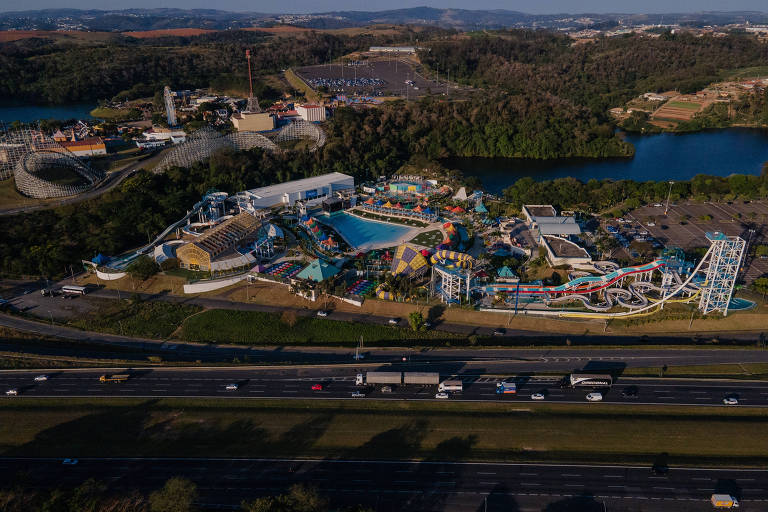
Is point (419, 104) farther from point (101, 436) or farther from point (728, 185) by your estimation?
point (101, 436)

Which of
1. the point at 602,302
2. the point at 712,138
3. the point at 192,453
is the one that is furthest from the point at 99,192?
the point at 712,138

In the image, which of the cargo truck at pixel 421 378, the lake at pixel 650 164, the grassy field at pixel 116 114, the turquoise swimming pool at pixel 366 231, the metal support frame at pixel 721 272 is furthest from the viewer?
the grassy field at pixel 116 114

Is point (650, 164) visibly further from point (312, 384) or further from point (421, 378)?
point (312, 384)

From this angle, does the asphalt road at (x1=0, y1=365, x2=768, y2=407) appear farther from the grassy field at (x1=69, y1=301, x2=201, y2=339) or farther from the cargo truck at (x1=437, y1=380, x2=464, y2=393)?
the grassy field at (x1=69, y1=301, x2=201, y2=339)

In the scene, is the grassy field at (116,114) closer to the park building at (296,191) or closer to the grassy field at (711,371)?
the park building at (296,191)

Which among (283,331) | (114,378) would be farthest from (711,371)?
(114,378)


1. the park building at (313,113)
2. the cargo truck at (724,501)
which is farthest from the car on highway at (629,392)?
the park building at (313,113)
